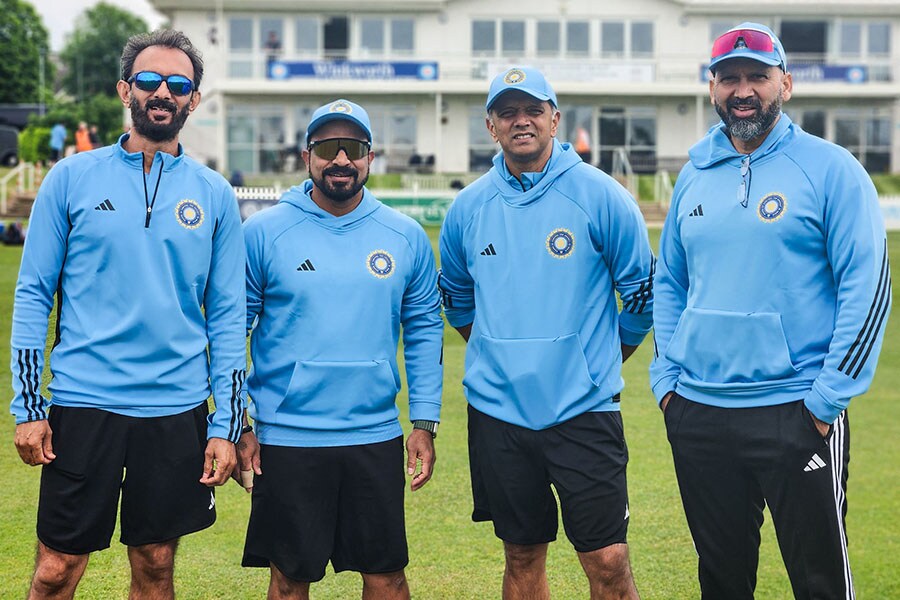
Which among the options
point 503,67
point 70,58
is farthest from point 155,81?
point 70,58

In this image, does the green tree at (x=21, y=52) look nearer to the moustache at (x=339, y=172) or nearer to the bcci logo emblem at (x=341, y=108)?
the bcci logo emblem at (x=341, y=108)

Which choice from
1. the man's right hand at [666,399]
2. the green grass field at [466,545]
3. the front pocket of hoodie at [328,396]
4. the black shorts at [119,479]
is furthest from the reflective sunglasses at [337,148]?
the green grass field at [466,545]

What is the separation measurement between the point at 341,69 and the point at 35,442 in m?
37.0

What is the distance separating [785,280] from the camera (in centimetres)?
384

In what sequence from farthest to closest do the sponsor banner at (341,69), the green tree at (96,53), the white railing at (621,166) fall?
1. the green tree at (96,53)
2. the sponsor banner at (341,69)
3. the white railing at (621,166)

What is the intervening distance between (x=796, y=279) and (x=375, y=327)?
1.63m

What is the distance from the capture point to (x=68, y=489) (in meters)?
3.96

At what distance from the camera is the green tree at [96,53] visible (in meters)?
70.6

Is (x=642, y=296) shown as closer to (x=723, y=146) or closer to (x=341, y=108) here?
(x=723, y=146)

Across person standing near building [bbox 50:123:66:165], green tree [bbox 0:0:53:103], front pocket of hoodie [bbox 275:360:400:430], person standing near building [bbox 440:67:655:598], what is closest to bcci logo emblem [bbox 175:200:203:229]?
front pocket of hoodie [bbox 275:360:400:430]

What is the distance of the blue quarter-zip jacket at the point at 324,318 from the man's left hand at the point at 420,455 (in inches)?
3.1

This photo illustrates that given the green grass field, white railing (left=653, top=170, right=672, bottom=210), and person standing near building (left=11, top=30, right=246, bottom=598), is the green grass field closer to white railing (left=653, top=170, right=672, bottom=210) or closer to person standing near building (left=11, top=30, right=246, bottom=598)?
person standing near building (left=11, top=30, right=246, bottom=598)

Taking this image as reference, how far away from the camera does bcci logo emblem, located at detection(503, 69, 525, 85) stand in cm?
446

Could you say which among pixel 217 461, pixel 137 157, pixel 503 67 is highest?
pixel 503 67
